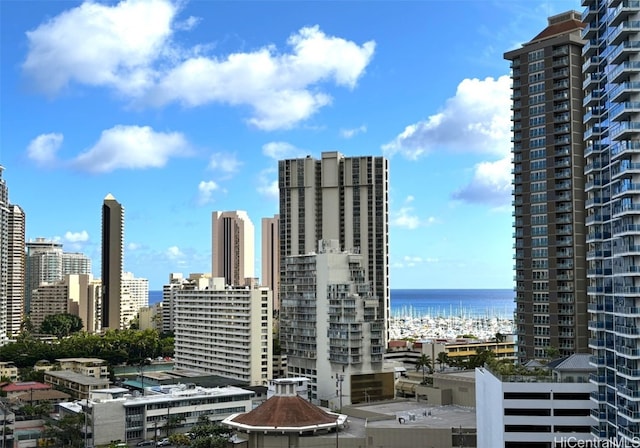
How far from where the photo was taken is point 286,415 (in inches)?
2926

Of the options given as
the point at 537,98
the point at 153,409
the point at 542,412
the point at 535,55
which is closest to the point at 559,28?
the point at 535,55

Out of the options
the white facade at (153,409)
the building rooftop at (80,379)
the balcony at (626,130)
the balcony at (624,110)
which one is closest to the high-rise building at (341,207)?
the building rooftop at (80,379)

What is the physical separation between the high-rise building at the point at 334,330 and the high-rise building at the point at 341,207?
4452 cm

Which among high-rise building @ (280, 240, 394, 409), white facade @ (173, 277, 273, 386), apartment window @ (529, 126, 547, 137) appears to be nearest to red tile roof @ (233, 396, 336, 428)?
high-rise building @ (280, 240, 394, 409)

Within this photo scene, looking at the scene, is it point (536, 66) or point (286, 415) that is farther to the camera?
point (536, 66)

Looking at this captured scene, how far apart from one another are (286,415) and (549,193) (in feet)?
136

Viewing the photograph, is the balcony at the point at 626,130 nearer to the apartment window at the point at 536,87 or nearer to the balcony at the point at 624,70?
the balcony at the point at 624,70

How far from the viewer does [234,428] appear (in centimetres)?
7750

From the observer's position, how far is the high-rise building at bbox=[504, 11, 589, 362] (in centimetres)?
8756

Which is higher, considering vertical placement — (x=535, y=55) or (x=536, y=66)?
(x=535, y=55)

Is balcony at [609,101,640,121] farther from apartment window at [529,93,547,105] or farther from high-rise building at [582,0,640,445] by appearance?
apartment window at [529,93,547,105]

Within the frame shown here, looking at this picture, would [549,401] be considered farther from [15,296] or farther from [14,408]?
[15,296]

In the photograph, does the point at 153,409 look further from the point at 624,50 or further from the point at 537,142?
the point at 624,50

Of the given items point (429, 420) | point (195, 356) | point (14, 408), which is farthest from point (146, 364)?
point (429, 420)
